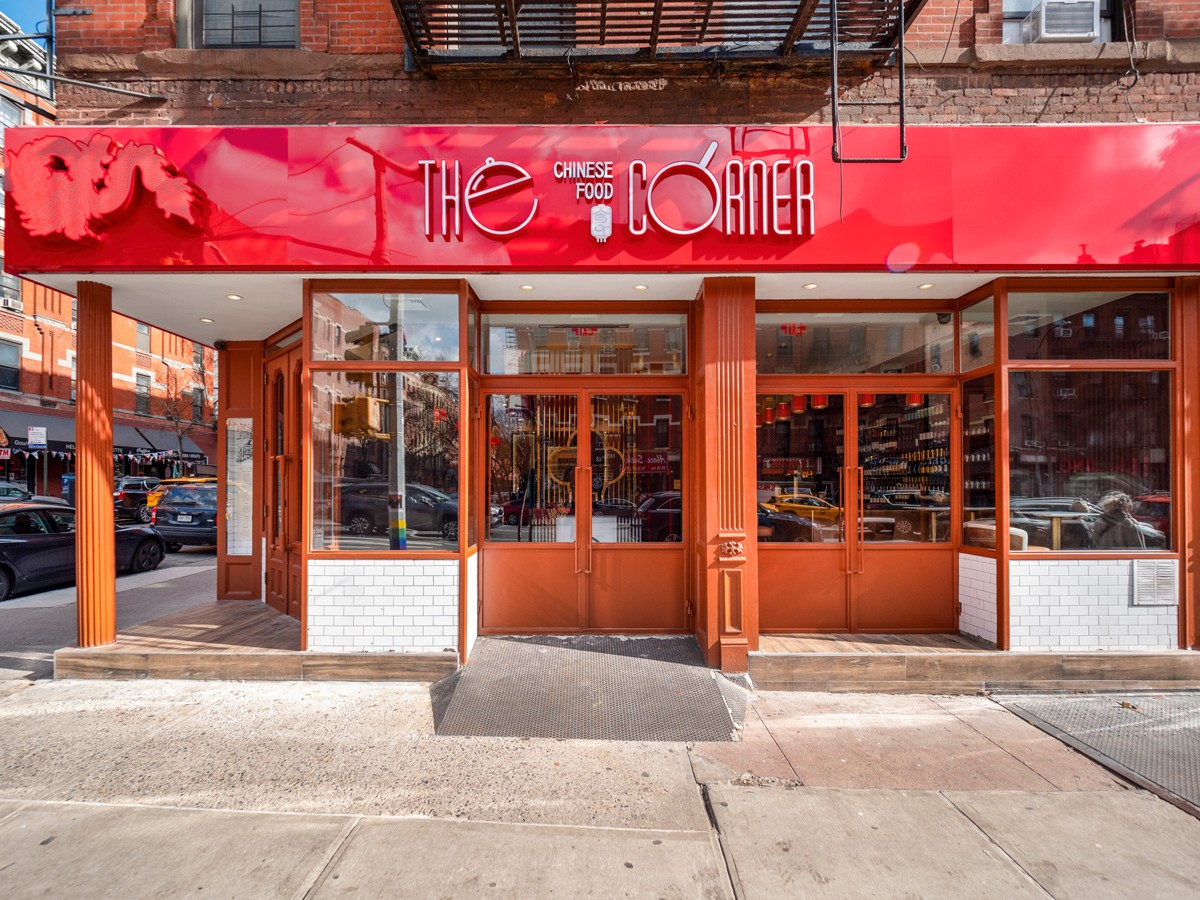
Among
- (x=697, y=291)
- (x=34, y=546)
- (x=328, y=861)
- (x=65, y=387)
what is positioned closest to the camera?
(x=328, y=861)

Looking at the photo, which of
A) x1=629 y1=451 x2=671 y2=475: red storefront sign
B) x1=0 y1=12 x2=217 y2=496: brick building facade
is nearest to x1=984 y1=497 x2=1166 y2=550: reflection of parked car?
x1=629 y1=451 x2=671 y2=475: red storefront sign

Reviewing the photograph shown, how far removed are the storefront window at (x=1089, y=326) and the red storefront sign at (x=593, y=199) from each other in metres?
0.50

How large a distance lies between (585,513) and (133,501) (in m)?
19.0

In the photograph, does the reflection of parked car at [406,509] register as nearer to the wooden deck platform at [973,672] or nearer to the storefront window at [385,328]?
the storefront window at [385,328]

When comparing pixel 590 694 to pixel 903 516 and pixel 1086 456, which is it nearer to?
pixel 903 516

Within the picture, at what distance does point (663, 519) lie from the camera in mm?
6930

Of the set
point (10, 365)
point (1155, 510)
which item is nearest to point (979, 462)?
point (1155, 510)

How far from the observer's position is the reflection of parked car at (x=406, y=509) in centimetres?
617

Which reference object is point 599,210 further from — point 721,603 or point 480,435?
point 721,603

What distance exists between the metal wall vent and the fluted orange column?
373 inches

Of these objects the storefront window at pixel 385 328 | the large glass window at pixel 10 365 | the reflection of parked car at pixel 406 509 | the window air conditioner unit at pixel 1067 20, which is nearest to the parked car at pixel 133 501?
the large glass window at pixel 10 365

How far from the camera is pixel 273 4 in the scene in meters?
7.02

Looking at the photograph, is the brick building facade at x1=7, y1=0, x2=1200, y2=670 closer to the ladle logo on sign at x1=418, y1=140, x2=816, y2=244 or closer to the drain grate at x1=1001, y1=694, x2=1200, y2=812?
the ladle logo on sign at x1=418, y1=140, x2=816, y2=244

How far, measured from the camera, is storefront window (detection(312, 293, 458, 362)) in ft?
20.4
